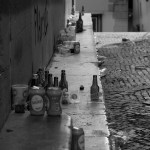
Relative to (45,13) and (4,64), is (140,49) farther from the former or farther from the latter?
(4,64)

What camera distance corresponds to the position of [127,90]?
1059 centimetres

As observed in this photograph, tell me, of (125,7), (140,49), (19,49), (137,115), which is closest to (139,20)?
(125,7)

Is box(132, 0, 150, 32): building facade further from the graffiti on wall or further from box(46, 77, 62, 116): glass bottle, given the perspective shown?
box(46, 77, 62, 116): glass bottle

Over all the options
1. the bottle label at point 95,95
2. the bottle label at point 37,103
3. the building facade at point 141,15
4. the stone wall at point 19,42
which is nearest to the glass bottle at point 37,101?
the bottle label at point 37,103

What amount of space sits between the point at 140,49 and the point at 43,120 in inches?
436

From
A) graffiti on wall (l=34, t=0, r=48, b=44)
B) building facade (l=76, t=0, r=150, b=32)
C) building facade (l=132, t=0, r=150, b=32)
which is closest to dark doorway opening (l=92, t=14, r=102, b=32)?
building facade (l=76, t=0, r=150, b=32)

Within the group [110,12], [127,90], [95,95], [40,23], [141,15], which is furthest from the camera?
[110,12]

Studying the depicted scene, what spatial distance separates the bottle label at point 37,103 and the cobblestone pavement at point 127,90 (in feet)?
3.29

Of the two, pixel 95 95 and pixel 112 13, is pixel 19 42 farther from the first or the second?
pixel 112 13

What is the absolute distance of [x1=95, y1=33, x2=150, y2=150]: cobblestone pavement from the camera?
745 cm

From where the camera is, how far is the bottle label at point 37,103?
5.58 m

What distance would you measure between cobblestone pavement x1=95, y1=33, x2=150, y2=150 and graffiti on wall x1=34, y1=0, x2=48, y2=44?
5.29 feet

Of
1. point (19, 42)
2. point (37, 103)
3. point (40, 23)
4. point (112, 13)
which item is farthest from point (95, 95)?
point (112, 13)

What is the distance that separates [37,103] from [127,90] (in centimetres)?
517
